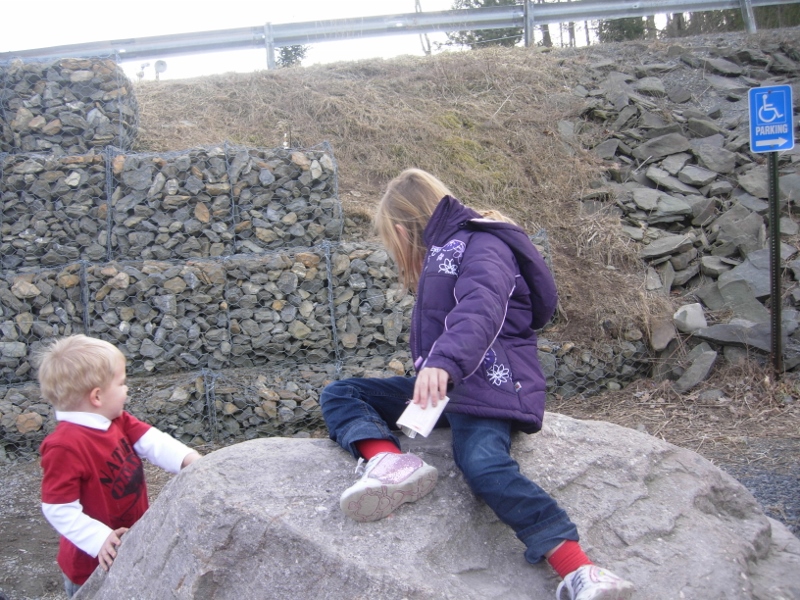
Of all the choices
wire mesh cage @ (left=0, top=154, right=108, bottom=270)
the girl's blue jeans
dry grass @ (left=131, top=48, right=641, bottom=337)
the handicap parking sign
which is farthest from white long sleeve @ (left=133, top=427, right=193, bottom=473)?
the handicap parking sign

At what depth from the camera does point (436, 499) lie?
246 cm

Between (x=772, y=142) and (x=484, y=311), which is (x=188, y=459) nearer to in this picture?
(x=484, y=311)

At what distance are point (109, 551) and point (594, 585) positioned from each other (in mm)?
1643

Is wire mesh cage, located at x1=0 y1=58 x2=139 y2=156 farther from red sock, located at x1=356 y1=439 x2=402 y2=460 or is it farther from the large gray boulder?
red sock, located at x1=356 y1=439 x2=402 y2=460

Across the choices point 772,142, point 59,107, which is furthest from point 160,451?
point 772,142

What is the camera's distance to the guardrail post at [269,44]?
9883 mm

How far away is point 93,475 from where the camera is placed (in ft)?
8.09

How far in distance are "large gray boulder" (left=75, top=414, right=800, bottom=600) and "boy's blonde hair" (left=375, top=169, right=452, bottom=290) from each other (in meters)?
0.78

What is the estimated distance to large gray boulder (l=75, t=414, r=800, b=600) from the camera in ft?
7.17

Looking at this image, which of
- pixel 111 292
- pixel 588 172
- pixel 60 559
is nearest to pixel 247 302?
pixel 111 292

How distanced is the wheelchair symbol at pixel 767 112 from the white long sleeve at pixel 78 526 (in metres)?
5.39

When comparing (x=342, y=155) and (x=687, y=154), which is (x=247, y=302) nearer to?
(x=342, y=155)

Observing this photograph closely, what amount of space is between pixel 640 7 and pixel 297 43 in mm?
5268

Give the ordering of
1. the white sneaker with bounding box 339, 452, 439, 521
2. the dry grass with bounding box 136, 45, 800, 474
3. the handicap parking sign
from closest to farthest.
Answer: the white sneaker with bounding box 339, 452, 439, 521 → the handicap parking sign → the dry grass with bounding box 136, 45, 800, 474
